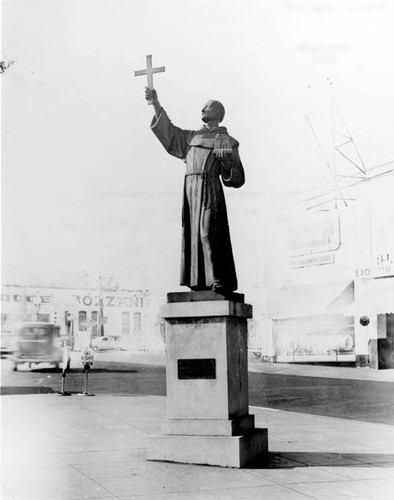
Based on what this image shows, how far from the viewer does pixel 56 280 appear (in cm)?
1656

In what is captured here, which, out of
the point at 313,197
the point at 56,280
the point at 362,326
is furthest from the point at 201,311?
the point at 362,326

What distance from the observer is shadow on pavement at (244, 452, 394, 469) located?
303 inches

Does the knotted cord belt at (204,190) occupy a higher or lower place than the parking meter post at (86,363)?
higher

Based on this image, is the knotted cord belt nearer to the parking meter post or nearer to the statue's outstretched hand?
the statue's outstretched hand

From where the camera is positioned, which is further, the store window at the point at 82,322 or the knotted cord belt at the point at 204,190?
the store window at the point at 82,322

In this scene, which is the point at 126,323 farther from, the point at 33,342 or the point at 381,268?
the point at 381,268

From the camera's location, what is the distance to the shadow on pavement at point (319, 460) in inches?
303

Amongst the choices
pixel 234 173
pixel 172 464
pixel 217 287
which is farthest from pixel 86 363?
pixel 234 173

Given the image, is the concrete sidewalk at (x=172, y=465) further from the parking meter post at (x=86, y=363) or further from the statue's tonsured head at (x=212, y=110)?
the parking meter post at (x=86, y=363)

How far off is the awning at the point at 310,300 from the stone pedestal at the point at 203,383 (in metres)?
19.9

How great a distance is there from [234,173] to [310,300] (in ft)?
69.1

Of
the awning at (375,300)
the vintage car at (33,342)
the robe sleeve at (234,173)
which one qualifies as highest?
the robe sleeve at (234,173)

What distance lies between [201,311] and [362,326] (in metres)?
20.7

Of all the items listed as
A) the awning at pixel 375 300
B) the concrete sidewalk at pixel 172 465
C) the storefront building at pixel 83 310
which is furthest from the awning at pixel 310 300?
the concrete sidewalk at pixel 172 465
